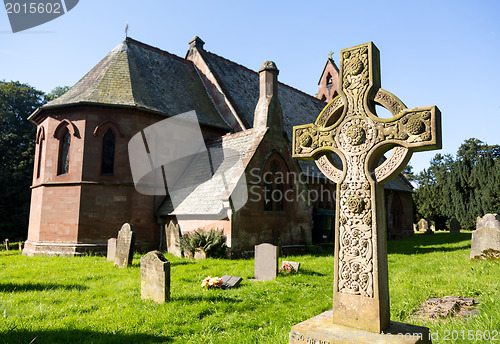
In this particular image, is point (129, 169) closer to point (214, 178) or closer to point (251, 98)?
point (214, 178)

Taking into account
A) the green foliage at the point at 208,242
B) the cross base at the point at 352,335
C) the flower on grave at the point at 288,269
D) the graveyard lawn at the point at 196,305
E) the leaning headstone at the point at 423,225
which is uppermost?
the leaning headstone at the point at 423,225

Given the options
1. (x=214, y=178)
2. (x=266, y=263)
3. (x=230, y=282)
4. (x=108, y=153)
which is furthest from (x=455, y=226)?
(x=230, y=282)

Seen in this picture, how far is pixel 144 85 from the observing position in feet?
60.1

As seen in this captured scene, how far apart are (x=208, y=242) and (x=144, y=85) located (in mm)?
9773

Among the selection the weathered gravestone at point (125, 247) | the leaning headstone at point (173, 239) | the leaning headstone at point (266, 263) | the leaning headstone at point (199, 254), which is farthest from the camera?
the leaning headstone at point (173, 239)

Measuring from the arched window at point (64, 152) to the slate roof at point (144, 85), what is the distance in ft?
4.86

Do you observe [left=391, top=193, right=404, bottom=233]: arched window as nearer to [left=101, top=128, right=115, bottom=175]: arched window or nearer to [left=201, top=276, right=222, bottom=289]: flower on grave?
[left=101, top=128, right=115, bottom=175]: arched window

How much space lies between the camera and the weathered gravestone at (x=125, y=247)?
36.1 feet

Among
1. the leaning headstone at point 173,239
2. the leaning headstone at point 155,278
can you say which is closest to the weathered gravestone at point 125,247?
the leaning headstone at point 173,239

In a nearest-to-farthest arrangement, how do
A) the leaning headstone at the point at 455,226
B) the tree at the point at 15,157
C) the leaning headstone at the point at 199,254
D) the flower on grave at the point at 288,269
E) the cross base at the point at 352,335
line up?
the cross base at the point at 352,335, the flower on grave at the point at 288,269, the leaning headstone at the point at 199,254, the tree at the point at 15,157, the leaning headstone at the point at 455,226

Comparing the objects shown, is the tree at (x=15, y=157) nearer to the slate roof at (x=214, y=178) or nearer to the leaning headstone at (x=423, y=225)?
the slate roof at (x=214, y=178)

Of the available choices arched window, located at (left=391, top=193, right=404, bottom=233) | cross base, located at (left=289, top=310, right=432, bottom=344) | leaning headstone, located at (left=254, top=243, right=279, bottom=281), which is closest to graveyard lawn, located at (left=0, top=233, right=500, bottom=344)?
leaning headstone, located at (left=254, top=243, right=279, bottom=281)

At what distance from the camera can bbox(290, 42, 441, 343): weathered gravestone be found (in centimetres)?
366

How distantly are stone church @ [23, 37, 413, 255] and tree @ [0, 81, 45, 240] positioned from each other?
12.5 m
